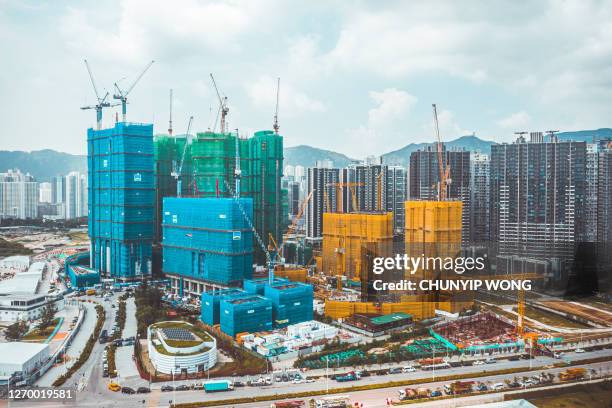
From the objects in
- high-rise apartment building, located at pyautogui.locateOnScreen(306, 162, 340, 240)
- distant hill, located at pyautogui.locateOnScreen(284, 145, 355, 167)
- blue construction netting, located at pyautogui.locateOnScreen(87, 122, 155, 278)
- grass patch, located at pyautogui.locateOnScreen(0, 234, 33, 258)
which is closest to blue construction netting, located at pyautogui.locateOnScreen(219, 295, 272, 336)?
blue construction netting, located at pyautogui.locateOnScreen(87, 122, 155, 278)

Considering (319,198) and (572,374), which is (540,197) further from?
(319,198)

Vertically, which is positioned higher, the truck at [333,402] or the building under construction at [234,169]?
the building under construction at [234,169]

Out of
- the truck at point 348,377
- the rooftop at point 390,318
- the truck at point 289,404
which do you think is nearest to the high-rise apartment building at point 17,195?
the rooftop at point 390,318

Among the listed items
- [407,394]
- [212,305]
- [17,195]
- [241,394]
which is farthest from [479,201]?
[17,195]

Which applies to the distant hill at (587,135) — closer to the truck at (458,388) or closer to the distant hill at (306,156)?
the truck at (458,388)

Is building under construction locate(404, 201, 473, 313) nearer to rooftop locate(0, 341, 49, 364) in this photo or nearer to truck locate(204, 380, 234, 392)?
truck locate(204, 380, 234, 392)

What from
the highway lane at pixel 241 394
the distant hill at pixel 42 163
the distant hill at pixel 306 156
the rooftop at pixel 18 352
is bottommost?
the highway lane at pixel 241 394

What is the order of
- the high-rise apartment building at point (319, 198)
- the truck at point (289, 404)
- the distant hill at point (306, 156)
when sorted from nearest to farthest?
the truck at point (289, 404), the high-rise apartment building at point (319, 198), the distant hill at point (306, 156)
